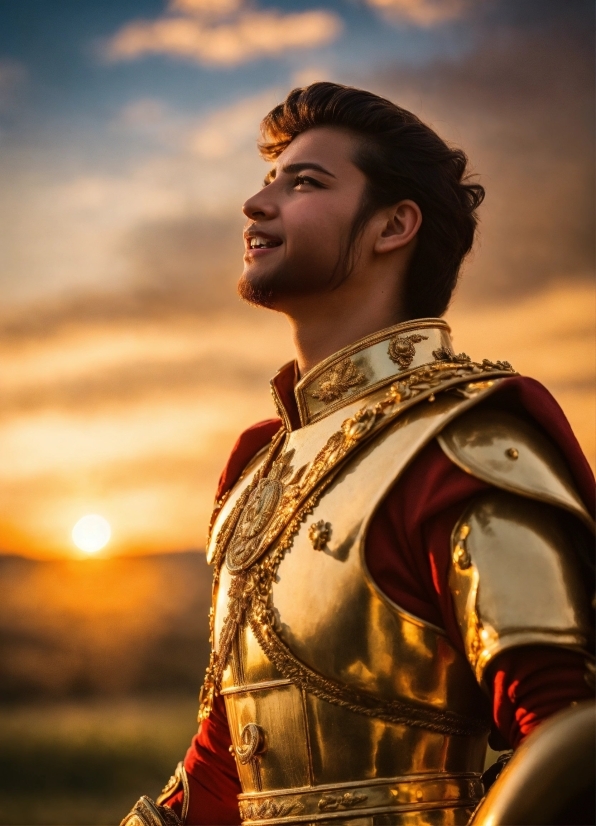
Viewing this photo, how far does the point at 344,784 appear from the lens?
7.79 feet

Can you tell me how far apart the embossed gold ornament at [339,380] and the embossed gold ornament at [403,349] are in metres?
0.09

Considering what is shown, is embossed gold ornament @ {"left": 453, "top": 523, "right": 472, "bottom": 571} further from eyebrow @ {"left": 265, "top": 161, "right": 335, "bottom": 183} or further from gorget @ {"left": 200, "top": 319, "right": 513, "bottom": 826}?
eyebrow @ {"left": 265, "top": 161, "right": 335, "bottom": 183}

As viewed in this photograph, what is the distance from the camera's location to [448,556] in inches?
89.7

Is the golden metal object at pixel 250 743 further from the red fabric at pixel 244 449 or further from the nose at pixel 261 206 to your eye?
the nose at pixel 261 206

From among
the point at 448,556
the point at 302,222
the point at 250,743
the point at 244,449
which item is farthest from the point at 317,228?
the point at 250,743

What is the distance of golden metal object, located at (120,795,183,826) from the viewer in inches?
113

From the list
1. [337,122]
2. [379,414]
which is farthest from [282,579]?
[337,122]

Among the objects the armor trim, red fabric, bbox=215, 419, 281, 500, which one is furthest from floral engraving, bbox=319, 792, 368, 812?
red fabric, bbox=215, 419, 281, 500

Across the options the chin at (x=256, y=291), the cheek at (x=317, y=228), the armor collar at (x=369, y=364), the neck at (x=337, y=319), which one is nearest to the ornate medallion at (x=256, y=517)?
the armor collar at (x=369, y=364)

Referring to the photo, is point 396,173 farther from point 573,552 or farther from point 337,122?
point 573,552

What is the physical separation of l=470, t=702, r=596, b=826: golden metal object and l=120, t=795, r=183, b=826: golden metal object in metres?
1.13

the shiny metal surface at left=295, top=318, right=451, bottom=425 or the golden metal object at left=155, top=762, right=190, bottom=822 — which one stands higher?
the shiny metal surface at left=295, top=318, right=451, bottom=425

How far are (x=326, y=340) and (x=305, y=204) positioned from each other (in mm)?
360

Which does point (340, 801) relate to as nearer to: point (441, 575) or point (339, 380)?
point (441, 575)
